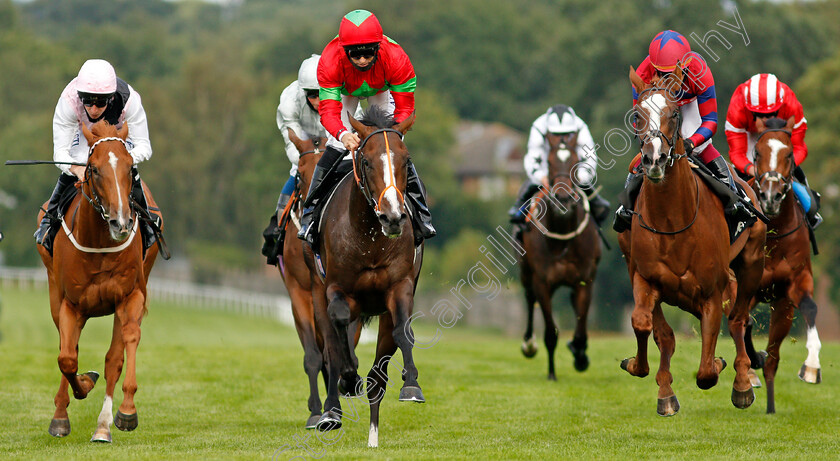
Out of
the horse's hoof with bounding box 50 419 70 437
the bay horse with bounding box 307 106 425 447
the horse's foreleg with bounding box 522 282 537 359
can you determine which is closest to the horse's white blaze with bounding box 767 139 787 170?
the bay horse with bounding box 307 106 425 447

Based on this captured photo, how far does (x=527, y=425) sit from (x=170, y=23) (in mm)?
134874

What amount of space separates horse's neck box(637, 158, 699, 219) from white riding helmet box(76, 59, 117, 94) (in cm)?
434

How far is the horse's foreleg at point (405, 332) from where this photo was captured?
8086 millimetres

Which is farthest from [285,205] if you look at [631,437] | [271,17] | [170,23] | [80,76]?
[271,17]

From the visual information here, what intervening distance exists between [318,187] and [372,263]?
1.11m

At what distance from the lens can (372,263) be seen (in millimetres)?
8445

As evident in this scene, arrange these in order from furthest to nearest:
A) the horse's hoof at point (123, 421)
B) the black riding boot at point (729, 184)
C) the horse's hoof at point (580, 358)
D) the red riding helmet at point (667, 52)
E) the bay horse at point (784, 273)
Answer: the horse's hoof at point (580, 358) → the bay horse at point (784, 273) → the black riding boot at point (729, 184) → the red riding helmet at point (667, 52) → the horse's hoof at point (123, 421)

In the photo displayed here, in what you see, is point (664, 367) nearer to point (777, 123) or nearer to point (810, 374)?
point (810, 374)

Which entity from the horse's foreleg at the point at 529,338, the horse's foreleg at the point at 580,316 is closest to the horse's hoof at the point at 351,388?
the horse's foreleg at the point at 580,316

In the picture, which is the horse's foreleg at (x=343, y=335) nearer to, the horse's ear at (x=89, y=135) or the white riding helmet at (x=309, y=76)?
the horse's ear at (x=89, y=135)

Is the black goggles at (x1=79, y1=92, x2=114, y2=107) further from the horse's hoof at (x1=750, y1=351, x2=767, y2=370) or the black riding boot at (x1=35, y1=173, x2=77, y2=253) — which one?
the horse's hoof at (x1=750, y1=351, x2=767, y2=370)

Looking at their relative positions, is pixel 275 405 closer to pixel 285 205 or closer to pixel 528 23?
pixel 285 205

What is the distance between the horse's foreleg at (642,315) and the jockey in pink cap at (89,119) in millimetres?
4069

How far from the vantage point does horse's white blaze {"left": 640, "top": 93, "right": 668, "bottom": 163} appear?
8.43 m
